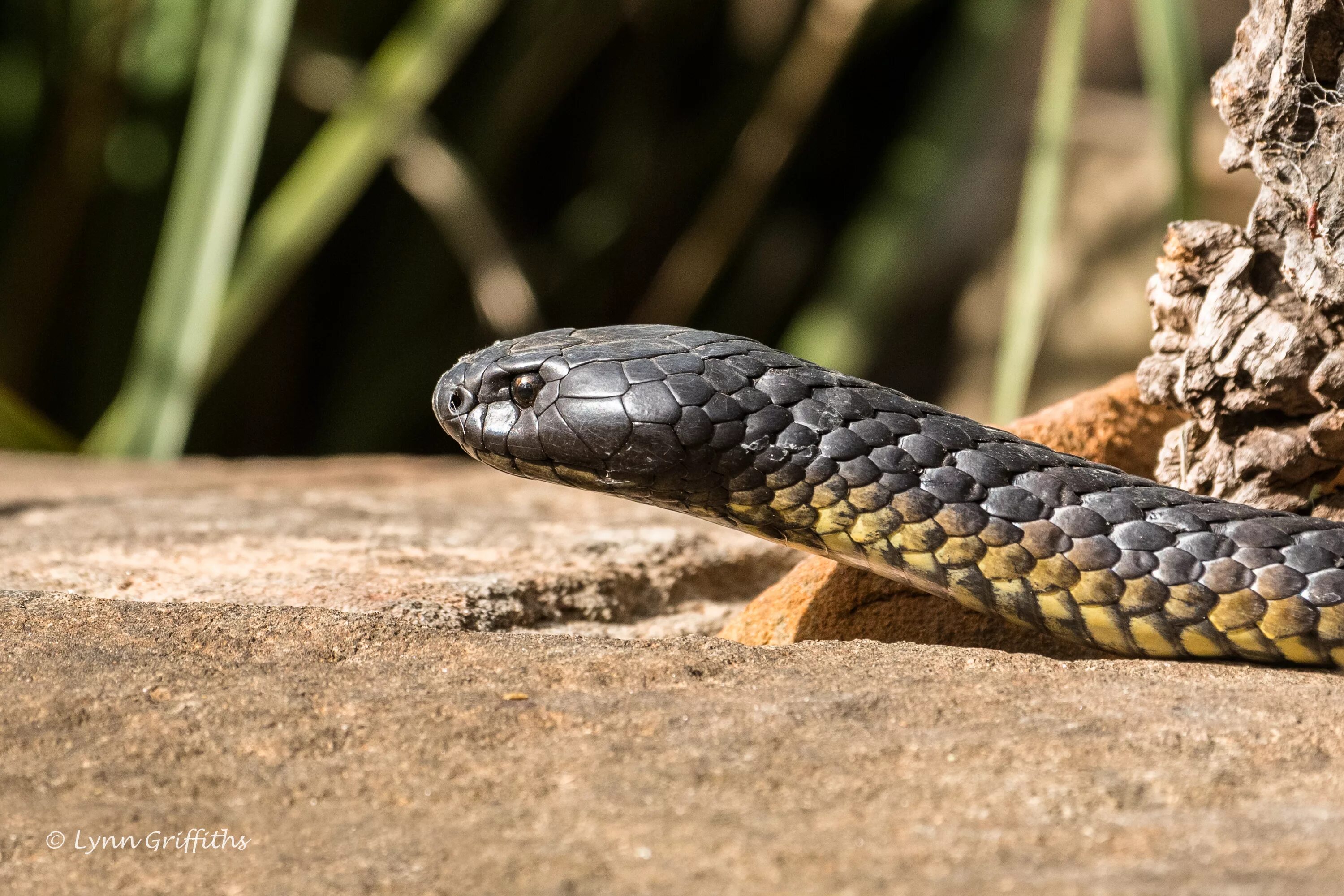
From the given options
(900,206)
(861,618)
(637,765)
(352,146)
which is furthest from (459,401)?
(900,206)

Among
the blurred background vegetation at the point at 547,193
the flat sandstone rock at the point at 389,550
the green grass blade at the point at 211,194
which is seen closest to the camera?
the flat sandstone rock at the point at 389,550

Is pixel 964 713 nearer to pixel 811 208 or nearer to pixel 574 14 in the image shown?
pixel 574 14

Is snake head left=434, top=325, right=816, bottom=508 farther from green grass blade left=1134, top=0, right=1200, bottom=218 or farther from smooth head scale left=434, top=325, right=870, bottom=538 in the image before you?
green grass blade left=1134, top=0, right=1200, bottom=218

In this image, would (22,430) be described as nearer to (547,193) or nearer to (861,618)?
(861,618)

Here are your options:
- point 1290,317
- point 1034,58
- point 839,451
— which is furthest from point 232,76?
point 1034,58

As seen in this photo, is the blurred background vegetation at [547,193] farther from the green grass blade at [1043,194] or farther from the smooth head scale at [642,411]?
the smooth head scale at [642,411]

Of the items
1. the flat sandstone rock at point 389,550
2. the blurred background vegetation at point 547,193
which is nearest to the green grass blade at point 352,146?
the blurred background vegetation at point 547,193

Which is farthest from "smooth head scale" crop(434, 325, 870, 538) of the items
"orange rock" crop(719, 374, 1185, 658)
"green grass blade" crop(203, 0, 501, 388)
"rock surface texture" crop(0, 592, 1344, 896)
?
"green grass blade" crop(203, 0, 501, 388)

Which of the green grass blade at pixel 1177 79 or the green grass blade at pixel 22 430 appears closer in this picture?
the green grass blade at pixel 1177 79
